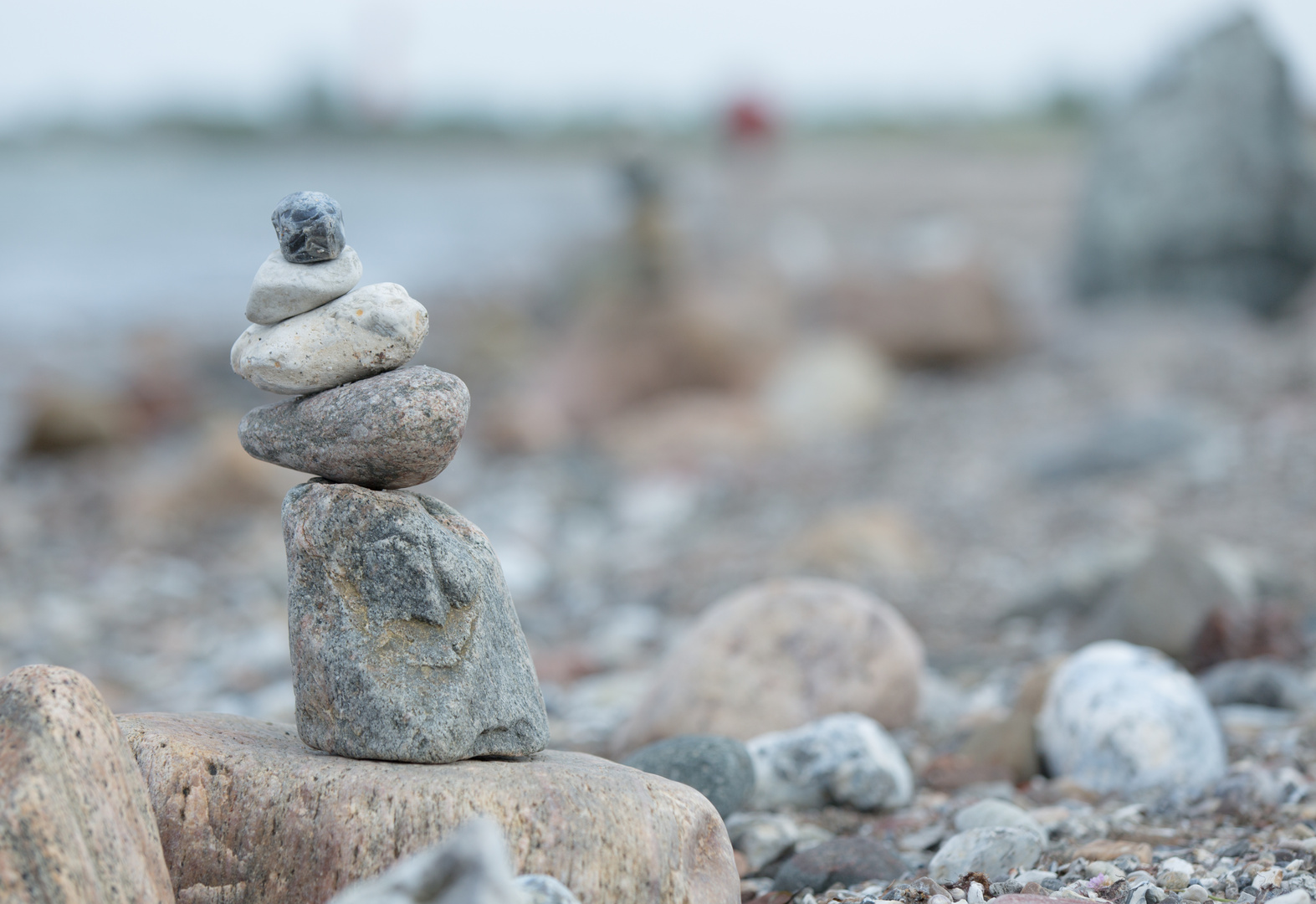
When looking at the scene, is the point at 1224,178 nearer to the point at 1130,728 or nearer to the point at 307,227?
the point at 1130,728

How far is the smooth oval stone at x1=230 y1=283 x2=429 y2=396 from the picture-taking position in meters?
2.98

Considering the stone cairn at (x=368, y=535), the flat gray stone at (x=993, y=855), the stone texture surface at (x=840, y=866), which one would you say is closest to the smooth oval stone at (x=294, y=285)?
the stone cairn at (x=368, y=535)

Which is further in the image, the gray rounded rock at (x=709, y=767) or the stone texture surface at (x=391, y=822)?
the gray rounded rock at (x=709, y=767)

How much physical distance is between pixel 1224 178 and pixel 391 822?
11219mm

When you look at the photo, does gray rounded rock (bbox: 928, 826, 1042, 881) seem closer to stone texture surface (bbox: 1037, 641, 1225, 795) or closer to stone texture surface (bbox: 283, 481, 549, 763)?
stone texture surface (bbox: 1037, 641, 1225, 795)

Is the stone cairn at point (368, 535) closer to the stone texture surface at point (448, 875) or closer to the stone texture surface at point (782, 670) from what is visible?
the stone texture surface at point (448, 875)

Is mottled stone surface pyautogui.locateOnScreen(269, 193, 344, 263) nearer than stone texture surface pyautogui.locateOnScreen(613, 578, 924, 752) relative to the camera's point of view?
Yes

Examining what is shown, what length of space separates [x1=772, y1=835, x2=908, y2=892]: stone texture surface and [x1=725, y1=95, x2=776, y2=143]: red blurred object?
20.2 m

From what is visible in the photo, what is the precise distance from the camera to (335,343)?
2.99m

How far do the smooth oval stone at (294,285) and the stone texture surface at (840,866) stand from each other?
6.34 ft

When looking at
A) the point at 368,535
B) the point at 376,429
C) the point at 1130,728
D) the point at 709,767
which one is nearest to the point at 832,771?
the point at 709,767

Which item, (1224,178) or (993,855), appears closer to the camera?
(993,855)

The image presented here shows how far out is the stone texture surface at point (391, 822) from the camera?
103 inches

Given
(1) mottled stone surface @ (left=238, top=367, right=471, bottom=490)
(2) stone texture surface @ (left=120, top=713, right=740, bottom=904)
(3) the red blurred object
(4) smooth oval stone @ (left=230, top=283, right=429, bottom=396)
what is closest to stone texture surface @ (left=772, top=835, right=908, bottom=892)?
(2) stone texture surface @ (left=120, top=713, right=740, bottom=904)
